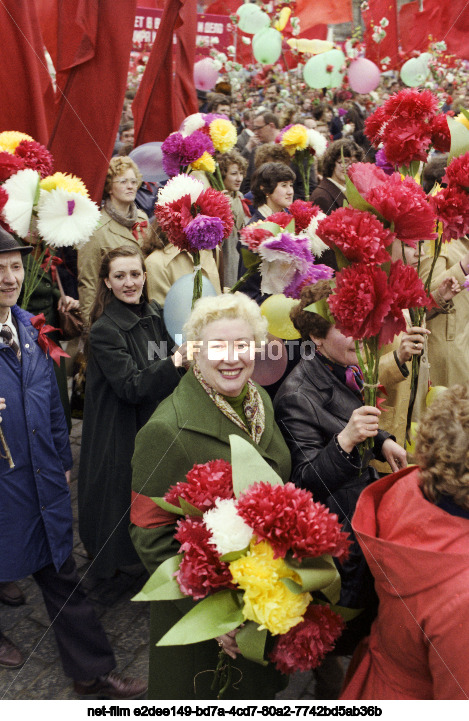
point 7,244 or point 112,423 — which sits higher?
point 7,244

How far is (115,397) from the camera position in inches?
134

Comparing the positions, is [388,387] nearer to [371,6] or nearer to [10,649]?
[10,649]

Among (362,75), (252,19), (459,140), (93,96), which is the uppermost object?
(252,19)

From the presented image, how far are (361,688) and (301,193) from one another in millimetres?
5669

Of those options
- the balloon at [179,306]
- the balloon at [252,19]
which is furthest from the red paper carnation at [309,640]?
the balloon at [252,19]

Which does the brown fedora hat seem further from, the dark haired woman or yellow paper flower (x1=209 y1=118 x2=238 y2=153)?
yellow paper flower (x1=209 y1=118 x2=238 y2=153)

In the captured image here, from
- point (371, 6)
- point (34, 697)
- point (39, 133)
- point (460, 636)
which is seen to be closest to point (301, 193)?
point (39, 133)

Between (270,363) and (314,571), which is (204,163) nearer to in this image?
(270,363)

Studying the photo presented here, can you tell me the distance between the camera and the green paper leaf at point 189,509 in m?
1.79

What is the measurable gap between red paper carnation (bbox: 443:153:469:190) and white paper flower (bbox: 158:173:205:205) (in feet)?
3.31

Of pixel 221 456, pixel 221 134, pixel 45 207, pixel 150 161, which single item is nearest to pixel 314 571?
pixel 221 456

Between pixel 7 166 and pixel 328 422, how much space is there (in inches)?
74.9

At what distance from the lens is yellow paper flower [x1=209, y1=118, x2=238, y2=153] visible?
466cm

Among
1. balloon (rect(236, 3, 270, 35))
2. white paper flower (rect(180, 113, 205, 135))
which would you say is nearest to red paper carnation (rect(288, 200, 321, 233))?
white paper flower (rect(180, 113, 205, 135))
